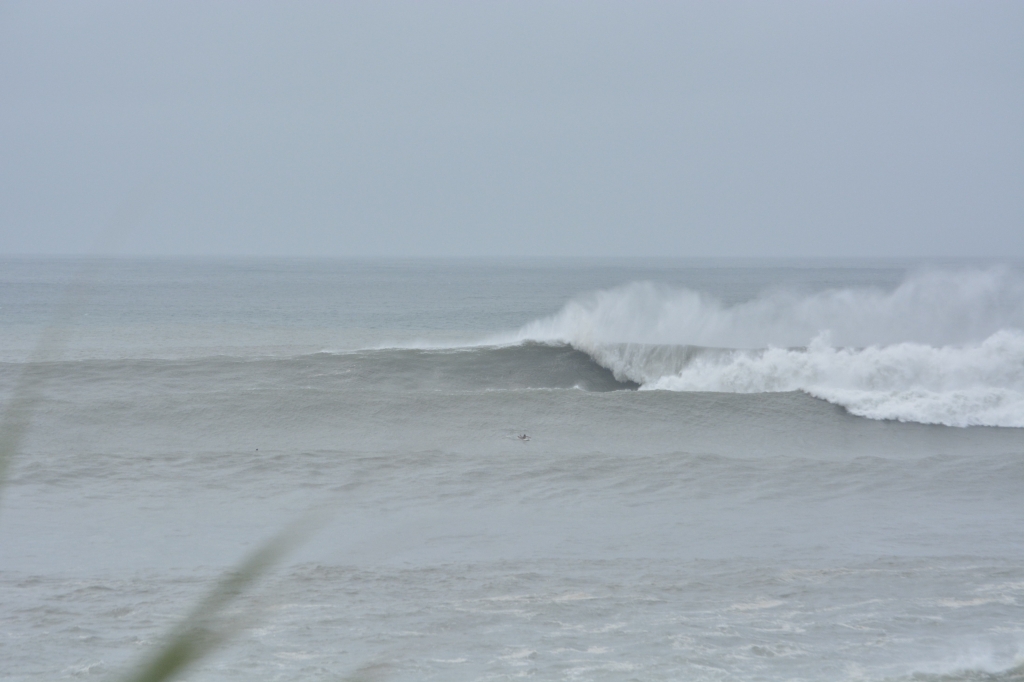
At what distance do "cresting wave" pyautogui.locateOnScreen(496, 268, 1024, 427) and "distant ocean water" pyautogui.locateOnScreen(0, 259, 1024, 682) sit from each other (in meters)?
0.09

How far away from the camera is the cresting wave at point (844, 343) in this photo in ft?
62.8

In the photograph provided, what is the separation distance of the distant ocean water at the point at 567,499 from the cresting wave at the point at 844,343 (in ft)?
0.28

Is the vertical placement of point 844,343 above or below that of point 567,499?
above

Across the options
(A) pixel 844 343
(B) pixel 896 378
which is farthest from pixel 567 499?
(A) pixel 844 343

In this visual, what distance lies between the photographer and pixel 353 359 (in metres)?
23.7

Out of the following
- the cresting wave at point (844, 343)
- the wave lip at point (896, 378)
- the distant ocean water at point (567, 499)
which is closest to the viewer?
the distant ocean water at point (567, 499)

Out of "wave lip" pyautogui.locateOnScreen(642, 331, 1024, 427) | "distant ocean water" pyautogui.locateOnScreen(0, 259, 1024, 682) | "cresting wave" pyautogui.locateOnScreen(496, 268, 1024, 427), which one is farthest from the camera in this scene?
"cresting wave" pyautogui.locateOnScreen(496, 268, 1024, 427)

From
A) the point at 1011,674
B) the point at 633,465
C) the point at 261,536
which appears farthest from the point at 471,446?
the point at 1011,674

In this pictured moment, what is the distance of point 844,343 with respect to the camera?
2662 cm

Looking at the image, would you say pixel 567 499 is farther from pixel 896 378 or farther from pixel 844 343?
pixel 844 343

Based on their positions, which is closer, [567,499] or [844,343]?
[567,499]

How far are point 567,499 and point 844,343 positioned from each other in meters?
16.3

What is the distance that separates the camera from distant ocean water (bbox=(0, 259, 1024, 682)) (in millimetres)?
7594

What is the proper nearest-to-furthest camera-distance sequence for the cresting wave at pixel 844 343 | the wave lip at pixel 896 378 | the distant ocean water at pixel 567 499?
1. the distant ocean water at pixel 567 499
2. the wave lip at pixel 896 378
3. the cresting wave at pixel 844 343
